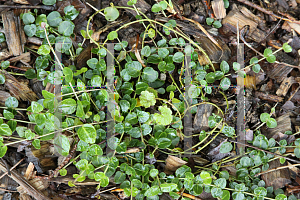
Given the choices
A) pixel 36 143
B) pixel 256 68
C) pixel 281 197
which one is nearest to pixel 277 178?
pixel 281 197

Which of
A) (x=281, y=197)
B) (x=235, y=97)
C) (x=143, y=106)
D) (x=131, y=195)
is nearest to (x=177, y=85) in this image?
(x=143, y=106)

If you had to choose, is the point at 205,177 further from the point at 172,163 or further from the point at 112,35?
the point at 112,35

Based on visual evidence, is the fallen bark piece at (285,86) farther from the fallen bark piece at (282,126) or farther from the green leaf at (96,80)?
the green leaf at (96,80)

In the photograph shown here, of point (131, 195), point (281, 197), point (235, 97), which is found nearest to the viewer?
point (131, 195)

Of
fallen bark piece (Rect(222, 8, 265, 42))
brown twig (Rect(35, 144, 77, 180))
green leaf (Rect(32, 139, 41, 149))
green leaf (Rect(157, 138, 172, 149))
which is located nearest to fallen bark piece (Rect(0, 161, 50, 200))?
brown twig (Rect(35, 144, 77, 180))

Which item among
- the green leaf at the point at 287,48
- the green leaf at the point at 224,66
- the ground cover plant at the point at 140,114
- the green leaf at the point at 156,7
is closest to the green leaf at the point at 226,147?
the ground cover plant at the point at 140,114

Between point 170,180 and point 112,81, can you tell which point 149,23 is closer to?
point 112,81
